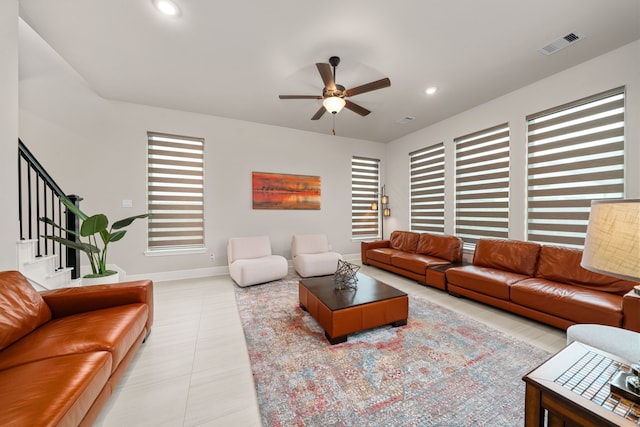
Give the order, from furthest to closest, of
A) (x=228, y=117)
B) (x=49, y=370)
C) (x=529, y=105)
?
(x=228, y=117) → (x=529, y=105) → (x=49, y=370)

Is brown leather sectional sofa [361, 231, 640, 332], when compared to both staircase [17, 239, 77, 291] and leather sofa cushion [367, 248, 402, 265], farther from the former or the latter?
staircase [17, 239, 77, 291]

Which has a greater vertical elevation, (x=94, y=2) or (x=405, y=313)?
(x=94, y=2)

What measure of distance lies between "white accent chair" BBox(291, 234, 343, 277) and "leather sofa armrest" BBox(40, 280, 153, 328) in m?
2.51

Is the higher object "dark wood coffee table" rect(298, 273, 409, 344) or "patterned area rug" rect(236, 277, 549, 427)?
"dark wood coffee table" rect(298, 273, 409, 344)

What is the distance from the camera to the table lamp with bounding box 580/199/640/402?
776 mm

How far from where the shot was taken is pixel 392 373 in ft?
5.76

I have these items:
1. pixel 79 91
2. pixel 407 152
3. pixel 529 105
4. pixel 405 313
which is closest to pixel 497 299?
pixel 405 313

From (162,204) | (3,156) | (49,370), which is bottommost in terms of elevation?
(49,370)

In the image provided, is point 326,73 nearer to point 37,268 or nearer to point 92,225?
point 92,225

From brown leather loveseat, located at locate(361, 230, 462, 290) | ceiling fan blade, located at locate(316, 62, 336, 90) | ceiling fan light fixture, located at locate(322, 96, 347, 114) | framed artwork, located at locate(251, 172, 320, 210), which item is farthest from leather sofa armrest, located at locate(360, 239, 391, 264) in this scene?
ceiling fan blade, located at locate(316, 62, 336, 90)

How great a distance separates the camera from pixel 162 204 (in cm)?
418

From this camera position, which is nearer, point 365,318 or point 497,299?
point 365,318

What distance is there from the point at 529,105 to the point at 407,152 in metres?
2.38

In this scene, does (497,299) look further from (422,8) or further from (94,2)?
(94,2)
